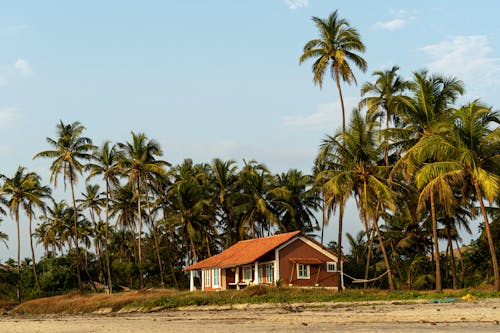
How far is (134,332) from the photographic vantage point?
17.6 metres

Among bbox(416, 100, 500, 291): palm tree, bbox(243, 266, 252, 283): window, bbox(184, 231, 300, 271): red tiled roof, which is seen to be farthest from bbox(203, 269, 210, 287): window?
bbox(416, 100, 500, 291): palm tree

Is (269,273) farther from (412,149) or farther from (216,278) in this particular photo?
(412,149)

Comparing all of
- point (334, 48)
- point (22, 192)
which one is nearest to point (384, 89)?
point (334, 48)

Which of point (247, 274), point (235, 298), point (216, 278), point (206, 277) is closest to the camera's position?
point (235, 298)

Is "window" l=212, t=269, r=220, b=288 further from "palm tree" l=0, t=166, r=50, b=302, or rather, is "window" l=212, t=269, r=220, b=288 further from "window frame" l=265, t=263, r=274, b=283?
"palm tree" l=0, t=166, r=50, b=302

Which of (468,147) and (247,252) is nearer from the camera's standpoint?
(468,147)

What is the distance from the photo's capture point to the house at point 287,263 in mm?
41531

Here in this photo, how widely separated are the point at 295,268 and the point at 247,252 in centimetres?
457

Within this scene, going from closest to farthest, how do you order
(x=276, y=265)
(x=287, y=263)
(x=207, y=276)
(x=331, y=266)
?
1. (x=276, y=265)
2. (x=287, y=263)
3. (x=331, y=266)
4. (x=207, y=276)

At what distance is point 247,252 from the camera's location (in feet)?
148

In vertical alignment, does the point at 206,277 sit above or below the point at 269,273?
below

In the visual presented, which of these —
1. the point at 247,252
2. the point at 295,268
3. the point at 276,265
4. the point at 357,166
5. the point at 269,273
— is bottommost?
the point at 269,273

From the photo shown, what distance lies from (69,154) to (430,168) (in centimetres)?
3287

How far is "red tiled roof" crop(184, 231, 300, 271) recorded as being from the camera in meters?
42.0
